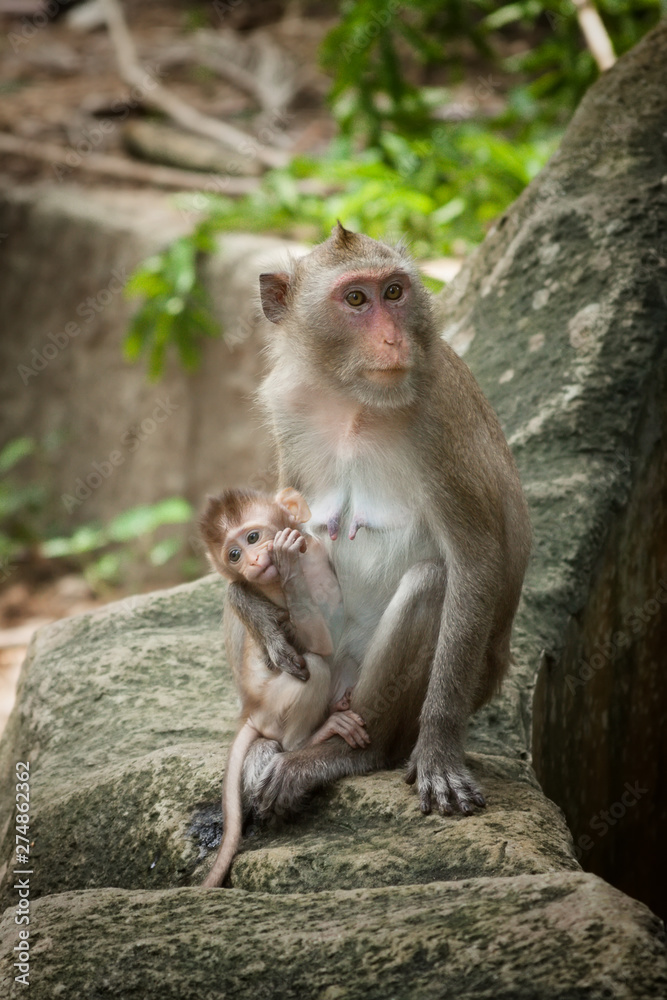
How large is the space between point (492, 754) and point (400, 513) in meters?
0.93

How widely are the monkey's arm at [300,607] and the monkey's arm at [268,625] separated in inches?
1.4

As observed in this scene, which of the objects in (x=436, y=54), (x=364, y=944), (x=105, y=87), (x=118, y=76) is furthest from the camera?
(x=118, y=76)

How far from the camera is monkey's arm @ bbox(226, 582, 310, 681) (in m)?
3.38

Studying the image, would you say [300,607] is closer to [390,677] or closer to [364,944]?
[390,677]

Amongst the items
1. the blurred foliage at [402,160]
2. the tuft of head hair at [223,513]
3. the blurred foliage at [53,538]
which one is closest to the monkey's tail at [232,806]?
the tuft of head hair at [223,513]

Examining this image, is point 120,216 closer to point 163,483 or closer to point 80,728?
point 163,483

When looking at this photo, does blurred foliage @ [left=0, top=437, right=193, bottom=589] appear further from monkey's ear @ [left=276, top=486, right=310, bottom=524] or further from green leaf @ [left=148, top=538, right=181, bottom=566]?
monkey's ear @ [left=276, top=486, right=310, bottom=524]

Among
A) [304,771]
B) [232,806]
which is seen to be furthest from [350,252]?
[232,806]

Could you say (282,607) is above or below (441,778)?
above

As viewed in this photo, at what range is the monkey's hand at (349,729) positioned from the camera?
134 inches

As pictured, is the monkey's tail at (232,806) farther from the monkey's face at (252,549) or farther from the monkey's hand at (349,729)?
the monkey's face at (252,549)

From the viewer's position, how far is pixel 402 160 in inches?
315

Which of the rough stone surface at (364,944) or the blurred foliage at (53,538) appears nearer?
the rough stone surface at (364,944)

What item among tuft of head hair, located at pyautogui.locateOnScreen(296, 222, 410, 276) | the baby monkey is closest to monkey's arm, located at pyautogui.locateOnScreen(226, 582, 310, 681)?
the baby monkey
